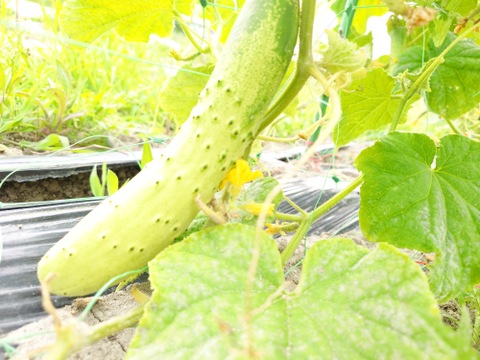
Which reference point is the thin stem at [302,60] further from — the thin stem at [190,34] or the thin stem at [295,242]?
the thin stem at [190,34]

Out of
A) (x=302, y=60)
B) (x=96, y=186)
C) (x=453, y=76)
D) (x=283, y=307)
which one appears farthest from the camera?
(x=96, y=186)

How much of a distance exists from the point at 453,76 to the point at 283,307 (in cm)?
94

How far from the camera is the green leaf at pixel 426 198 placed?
0.87 metres

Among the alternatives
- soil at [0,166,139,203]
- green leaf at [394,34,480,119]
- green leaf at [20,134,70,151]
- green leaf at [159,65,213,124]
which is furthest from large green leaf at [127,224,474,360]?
green leaf at [20,134,70,151]

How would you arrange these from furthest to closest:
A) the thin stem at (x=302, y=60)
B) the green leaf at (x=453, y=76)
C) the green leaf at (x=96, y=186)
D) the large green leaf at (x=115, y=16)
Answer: the green leaf at (x=96, y=186) < the green leaf at (x=453, y=76) < the large green leaf at (x=115, y=16) < the thin stem at (x=302, y=60)

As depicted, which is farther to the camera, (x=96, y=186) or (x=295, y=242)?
(x=96, y=186)

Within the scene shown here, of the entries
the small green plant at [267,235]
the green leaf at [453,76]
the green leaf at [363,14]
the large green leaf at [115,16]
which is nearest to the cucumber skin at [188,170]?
the small green plant at [267,235]

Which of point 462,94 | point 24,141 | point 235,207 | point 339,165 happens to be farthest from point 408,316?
point 339,165

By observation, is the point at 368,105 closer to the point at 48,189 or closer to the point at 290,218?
the point at 290,218

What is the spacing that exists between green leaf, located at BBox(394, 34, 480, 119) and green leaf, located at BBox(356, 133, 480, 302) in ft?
1.29

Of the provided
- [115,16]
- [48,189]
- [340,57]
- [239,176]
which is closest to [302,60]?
[340,57]

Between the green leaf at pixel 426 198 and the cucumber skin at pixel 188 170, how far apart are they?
293mm

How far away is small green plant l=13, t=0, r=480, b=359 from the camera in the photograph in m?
0.57

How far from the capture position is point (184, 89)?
1.19 m
